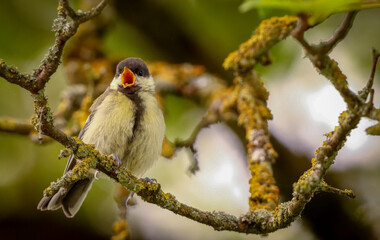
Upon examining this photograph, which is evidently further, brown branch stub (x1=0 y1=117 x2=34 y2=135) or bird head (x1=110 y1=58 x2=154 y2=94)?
brown branch stub (x1=0 y1=117 x2=34 y2=135)

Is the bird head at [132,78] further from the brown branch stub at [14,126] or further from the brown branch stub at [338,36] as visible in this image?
the brown branch stub at [338,36]

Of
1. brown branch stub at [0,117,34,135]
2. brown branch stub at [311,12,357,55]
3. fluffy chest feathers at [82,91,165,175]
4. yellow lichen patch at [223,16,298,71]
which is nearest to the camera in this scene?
brown branch stub at [311,12,357,55]

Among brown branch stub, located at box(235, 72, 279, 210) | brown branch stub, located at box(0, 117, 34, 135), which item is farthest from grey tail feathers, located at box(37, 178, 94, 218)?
brown branch stub, located at box(235, 72, 279, 210)

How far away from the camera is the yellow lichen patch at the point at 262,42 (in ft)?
8.25

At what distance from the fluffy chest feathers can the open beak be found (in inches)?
3.4

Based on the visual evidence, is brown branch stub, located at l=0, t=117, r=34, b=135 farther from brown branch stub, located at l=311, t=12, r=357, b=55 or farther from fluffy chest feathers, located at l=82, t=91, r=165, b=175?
brown branch stub, located at l=311, t=12, r=357, b=55

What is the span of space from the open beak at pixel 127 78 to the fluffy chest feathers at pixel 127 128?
9 centimetres

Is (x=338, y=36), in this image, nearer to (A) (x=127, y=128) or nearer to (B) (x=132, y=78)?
(A) (x=127, y=128)

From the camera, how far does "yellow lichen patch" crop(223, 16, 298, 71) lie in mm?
2514

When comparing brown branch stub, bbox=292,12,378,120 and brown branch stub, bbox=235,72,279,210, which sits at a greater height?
brown branch stub, bbox=235,72,279,210

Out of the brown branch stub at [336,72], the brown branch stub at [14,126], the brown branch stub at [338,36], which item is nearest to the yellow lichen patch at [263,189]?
the brown branch stub at [336,72]

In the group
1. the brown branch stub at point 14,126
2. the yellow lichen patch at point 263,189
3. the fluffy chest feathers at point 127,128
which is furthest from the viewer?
the brown branch stub at point 14,126

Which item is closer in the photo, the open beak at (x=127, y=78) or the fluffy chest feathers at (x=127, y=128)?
the fluffy chest feathers at (x=127, y=128)

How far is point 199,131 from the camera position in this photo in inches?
127
